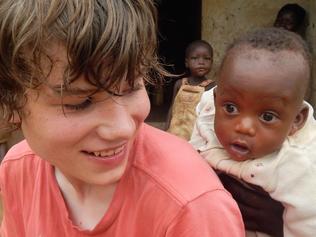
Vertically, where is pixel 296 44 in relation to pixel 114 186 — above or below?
above

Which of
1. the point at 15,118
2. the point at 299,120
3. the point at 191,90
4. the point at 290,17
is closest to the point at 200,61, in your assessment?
the point at 191,90

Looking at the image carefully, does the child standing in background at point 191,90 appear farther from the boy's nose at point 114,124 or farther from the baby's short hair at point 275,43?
the boy's nose at point 114,124

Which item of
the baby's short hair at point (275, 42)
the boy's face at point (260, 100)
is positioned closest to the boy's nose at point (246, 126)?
the boy's face at point (260, 100)

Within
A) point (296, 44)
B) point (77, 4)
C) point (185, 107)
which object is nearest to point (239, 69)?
point (296, 44)

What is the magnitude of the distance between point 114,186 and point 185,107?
3141 mm

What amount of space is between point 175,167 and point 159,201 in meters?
0.09

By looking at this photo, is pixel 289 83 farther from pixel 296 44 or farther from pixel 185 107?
pixel 185 107

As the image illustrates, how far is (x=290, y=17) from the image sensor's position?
4.82 meters

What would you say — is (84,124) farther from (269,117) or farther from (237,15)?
(237,15)

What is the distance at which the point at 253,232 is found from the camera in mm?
1696

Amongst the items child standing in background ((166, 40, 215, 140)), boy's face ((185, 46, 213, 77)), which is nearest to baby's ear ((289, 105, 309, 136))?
child standing in background ((166, 40, 215, 140))

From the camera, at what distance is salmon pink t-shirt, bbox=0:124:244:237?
119 centimetres

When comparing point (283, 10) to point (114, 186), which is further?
point (283, 10)

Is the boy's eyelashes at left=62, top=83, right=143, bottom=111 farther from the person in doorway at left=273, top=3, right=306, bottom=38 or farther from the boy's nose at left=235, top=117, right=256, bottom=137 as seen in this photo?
the person in doorway at left=273, top=3, right=306, bottom=38
